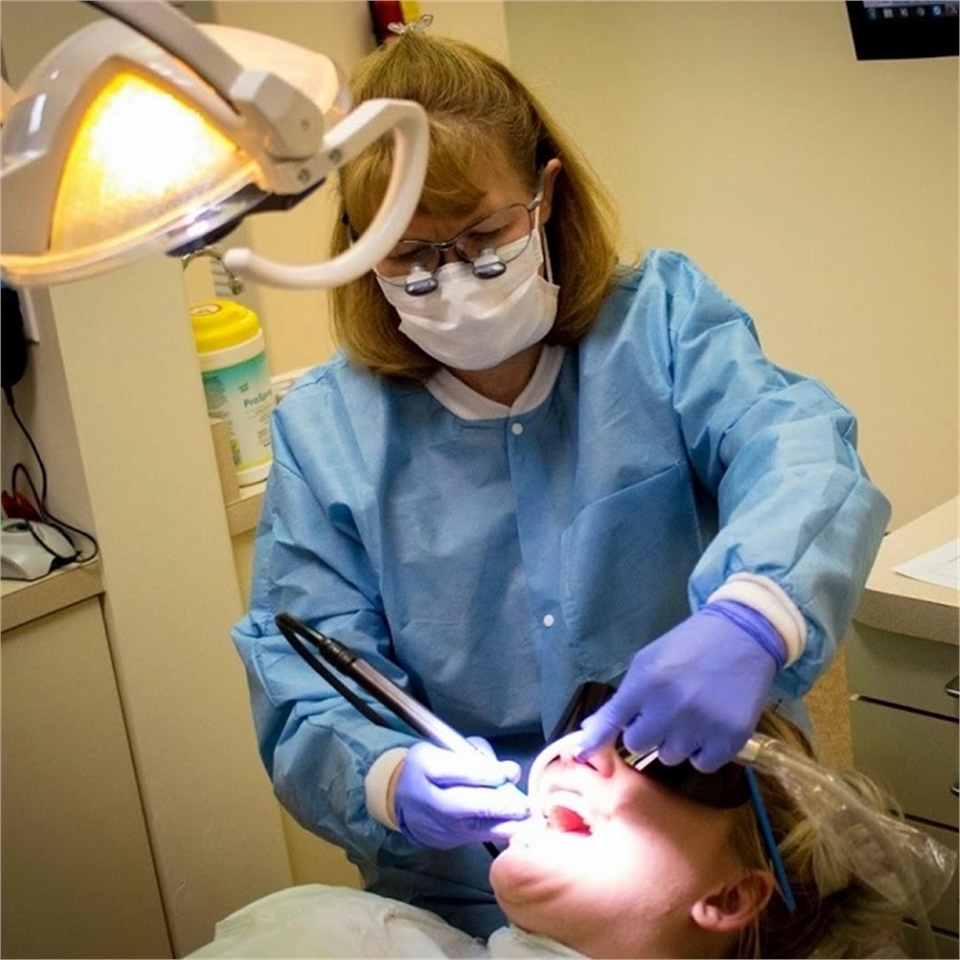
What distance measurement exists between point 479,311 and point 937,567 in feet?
2.59

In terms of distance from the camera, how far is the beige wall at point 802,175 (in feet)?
8.99

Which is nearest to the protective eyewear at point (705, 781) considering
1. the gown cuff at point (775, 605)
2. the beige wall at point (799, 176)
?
the gown cuff at point (775, 605)

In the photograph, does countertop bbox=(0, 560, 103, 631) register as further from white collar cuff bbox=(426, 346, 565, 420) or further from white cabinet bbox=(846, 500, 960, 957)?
white cabinet bbox=(846, 500, 960, 957)

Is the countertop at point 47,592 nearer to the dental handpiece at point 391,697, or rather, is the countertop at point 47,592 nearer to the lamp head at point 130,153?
the dental handpiece at point 391,697

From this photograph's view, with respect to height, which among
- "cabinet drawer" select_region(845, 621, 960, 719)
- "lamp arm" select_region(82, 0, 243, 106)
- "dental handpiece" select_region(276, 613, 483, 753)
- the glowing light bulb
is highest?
"lamp arm" select_region(82, 0, 243, 106)

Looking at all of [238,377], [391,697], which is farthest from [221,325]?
[391,697]

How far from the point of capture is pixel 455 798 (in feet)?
4.20

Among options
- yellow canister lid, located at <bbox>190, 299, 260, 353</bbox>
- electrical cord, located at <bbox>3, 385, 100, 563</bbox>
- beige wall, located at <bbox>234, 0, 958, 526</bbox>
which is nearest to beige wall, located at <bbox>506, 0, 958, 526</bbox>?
beige wall, located at <bbox>234, 0, 958, 526</bbox>

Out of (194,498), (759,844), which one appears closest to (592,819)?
(759,844)

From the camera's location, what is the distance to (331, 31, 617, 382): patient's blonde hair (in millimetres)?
1326

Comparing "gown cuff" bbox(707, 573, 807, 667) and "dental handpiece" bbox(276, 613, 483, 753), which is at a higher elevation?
"gown cuff" bbox(707, 573, 807, 667)

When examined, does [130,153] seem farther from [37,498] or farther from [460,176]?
[37,498]

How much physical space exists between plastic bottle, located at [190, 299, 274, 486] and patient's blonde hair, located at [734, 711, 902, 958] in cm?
98

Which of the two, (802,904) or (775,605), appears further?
(802,904)
